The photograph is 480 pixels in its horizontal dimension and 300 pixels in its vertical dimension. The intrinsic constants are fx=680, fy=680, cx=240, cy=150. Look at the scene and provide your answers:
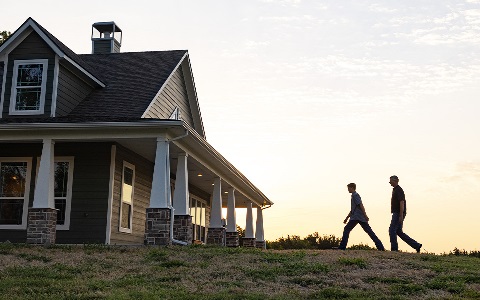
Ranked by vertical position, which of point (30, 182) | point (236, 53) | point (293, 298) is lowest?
point (293, 298)

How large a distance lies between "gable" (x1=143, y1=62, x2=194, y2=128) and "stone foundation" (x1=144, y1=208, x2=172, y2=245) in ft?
14.3

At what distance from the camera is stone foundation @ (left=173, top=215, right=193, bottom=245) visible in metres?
18.1

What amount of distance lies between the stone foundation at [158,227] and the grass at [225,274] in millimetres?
1339

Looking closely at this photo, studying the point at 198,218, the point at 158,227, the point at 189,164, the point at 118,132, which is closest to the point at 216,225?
the point at 189,164

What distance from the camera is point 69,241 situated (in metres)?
18.6

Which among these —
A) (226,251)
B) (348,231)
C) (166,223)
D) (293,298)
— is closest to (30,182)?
(166,223)

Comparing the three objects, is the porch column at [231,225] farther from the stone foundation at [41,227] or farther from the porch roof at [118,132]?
the stone foundation at [41,227]

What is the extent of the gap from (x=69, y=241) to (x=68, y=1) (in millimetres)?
7493

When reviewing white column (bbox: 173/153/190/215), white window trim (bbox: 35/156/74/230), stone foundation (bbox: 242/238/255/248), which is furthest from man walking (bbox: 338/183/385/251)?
stone foundation (bbox: 242/238/255/248)

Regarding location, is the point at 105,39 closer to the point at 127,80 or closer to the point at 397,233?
the point at 127,80

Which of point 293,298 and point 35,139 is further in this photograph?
point 35,139

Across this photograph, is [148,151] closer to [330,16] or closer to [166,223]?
[166,223]

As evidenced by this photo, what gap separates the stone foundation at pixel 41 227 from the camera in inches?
672

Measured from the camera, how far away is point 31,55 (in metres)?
19.9
